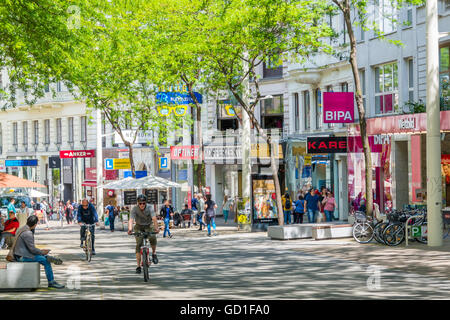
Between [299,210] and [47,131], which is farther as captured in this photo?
[47,131]

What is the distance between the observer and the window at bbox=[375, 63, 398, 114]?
118 ft

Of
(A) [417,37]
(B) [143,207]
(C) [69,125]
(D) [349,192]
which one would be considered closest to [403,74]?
(A) [417,37]

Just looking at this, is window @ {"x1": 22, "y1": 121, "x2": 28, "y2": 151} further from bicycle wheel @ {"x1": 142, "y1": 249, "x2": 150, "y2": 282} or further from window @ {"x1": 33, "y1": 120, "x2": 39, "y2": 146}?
bicycle wheel @ {"x1": 142, "y1": 249, "x2": 150, "y2": 282}

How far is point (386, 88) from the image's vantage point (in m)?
36.6

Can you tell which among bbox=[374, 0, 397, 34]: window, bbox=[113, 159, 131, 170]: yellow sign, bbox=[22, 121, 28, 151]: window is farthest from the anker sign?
bbox=[22, 121, 28, 151]: window

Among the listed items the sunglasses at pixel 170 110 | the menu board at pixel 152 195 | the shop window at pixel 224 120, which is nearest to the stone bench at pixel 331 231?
the sunglasses at pixel 170 110

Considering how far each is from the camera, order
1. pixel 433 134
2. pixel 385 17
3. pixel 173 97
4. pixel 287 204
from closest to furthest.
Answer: pixel 433 134
pixel 173 97
pixel 385 17
pixel 287 204

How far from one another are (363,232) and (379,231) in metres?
0.65

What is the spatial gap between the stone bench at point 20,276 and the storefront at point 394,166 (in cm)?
1580

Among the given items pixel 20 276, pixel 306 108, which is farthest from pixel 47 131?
pixel 20 276

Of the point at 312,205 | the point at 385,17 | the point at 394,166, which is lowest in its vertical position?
the point at 312,205

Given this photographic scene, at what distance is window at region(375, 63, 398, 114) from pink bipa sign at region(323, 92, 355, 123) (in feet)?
7.03

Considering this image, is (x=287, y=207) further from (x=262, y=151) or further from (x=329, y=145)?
(x=262, y=151)

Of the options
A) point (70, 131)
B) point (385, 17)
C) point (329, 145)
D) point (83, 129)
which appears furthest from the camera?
Answer: point (70, 131)
